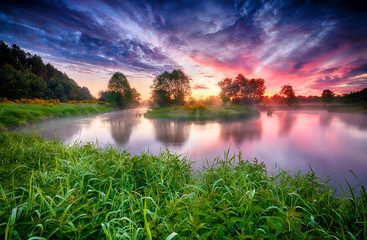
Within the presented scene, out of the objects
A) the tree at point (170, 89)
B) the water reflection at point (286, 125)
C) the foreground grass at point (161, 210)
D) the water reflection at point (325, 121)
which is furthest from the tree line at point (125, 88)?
the foreground grass at point (161, 210)

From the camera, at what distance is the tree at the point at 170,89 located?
27.9m

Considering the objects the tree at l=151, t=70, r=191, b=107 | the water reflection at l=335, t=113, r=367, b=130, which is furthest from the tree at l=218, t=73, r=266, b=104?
the water reflection at l=335, t=113, r=367, b=130

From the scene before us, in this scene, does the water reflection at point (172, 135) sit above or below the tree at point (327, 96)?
below

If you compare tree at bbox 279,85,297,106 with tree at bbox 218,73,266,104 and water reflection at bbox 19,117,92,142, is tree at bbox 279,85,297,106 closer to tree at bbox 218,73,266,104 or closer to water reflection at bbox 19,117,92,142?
tree at bbox 218,73,266,104

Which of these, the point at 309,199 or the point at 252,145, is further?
the point at 252,145

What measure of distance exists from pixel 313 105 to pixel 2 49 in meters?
75.1

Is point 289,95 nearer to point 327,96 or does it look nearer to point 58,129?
point 327,96

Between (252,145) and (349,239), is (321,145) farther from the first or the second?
(349,239)

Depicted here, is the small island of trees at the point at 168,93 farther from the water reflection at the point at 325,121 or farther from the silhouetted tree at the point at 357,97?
the water reflection at the point at 325,121

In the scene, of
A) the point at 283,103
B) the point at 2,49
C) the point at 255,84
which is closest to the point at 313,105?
the point at 283,103

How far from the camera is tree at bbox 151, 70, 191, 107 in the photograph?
27938 millimetres

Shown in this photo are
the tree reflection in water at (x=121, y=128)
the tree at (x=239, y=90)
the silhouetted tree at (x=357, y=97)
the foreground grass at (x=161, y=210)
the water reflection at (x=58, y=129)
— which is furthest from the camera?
the tree at (x=239, y=90)

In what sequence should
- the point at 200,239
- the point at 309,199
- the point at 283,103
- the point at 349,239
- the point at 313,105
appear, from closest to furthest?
the point at 200,239 → the point at 349,239 → the point at 309,199 → the point at 313,105 → the point at 283,103

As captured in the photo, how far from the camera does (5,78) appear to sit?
18500 mm
